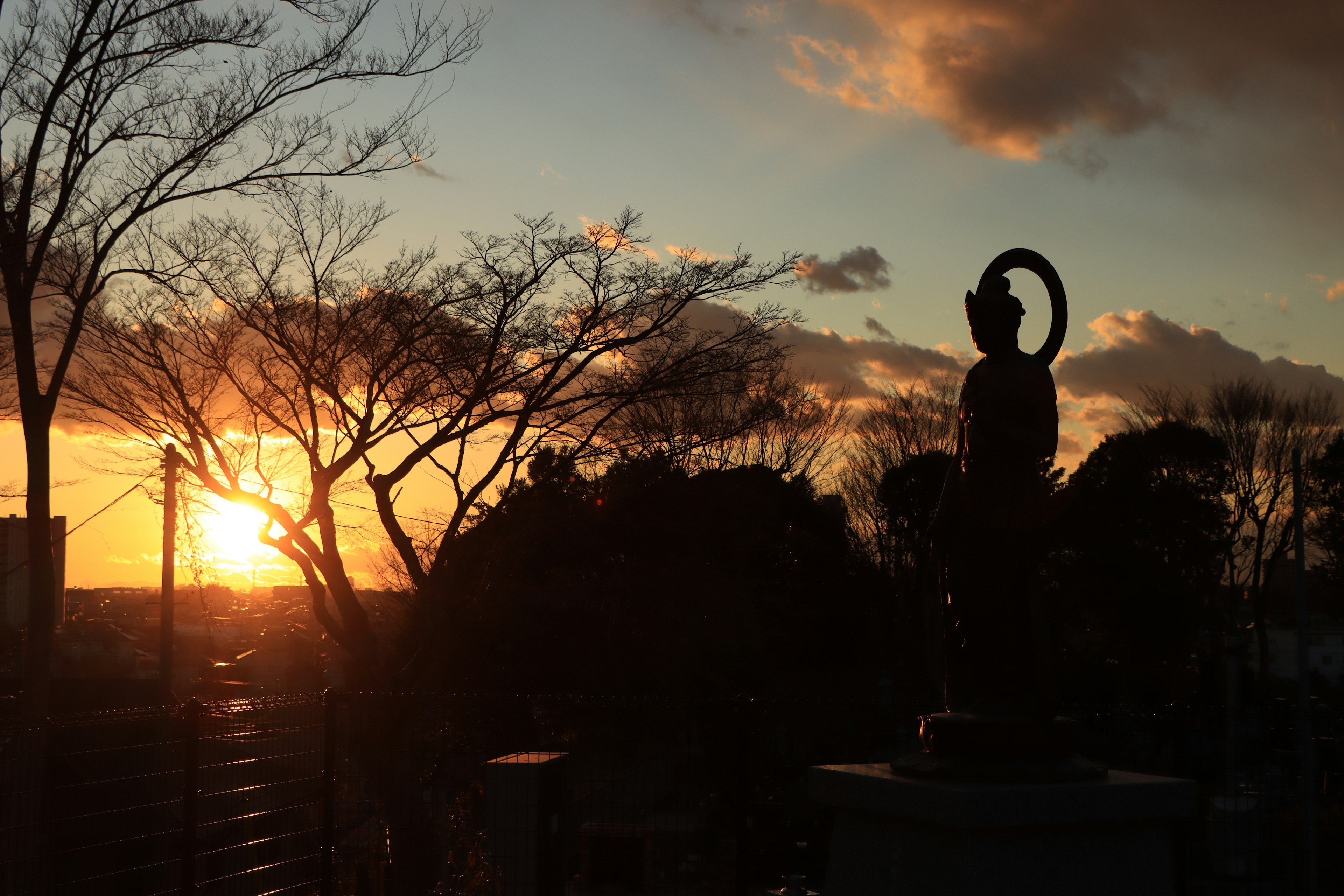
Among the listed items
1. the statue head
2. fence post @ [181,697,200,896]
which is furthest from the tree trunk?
the statue head

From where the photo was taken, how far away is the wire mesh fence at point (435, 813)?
7184mm

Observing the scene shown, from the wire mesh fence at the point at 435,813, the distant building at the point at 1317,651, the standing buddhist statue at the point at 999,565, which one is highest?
the standing buddhist statue at the point at 999,565

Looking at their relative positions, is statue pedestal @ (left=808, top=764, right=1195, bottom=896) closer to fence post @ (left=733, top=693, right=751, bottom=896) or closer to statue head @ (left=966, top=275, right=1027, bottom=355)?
statue head @ (left=966, top=275, right=1027, bottom=355)

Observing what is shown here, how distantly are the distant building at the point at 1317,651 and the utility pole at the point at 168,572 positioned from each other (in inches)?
1778

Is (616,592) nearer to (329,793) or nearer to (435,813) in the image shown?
(435,813)

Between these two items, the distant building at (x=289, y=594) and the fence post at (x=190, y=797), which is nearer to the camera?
the fence post at (x=190, y=797)

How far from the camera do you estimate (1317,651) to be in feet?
210

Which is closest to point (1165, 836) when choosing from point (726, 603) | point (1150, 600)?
point (726, 603)

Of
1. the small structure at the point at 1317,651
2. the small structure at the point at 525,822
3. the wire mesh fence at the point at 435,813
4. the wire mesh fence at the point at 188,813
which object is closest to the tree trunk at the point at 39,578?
the wire mesh fence at the point at 435,813

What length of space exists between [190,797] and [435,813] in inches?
318

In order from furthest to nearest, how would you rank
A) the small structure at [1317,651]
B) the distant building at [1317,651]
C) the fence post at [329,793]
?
1. the distant building at [1317,651]
2. the small structure at [1317,651]
3. the fence post at [329,793]

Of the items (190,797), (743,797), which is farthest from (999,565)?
→ (190,797)

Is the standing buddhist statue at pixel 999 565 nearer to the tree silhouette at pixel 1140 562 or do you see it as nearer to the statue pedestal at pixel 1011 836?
the statue pedestal at pixel 1011 836

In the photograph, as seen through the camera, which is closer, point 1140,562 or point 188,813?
point 188,813
